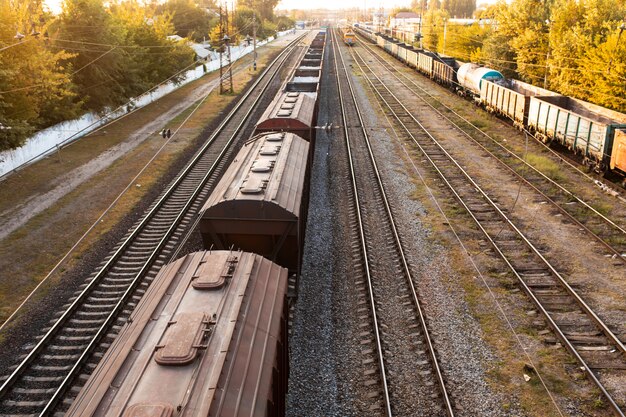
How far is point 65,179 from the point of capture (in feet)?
88.8

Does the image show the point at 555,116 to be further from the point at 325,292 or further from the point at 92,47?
the point at 92,47

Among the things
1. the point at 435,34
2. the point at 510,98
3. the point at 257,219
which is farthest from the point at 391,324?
the point at 435,34

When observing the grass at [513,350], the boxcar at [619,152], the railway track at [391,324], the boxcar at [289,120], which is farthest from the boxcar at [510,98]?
the grass at [513,350]

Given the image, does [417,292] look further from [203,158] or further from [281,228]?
[203,158]

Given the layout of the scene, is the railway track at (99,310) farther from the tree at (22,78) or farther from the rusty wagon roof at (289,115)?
the tree at (22,78)

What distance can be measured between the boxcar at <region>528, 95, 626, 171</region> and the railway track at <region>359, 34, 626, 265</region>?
241 cm

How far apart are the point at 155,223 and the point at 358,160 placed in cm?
1298

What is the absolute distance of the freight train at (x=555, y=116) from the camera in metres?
23.9

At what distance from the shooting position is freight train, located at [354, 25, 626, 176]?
23875 mm

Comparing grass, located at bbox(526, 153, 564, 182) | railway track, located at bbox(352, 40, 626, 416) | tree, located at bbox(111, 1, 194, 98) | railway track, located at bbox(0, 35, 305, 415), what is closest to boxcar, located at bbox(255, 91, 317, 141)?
railway track, located at bbox(0, 35, 305, 415)

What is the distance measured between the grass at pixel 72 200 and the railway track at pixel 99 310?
5.72 feet

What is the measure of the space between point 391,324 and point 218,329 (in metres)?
6.88

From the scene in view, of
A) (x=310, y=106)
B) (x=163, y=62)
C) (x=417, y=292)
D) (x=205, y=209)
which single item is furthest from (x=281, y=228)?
(x=163, y=62)

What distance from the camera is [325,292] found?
15.3 metres
